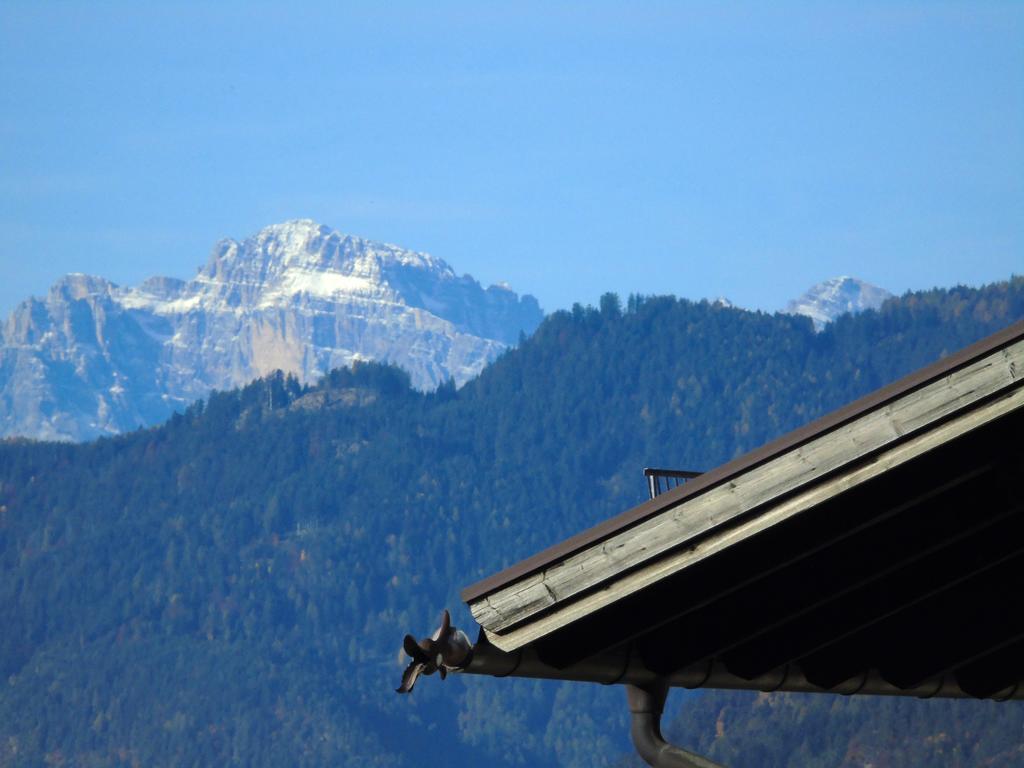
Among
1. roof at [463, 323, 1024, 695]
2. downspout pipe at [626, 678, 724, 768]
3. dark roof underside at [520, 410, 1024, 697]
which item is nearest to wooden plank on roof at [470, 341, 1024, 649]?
roof at [463, 323, 1024, 695]

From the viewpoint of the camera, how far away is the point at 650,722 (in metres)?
8.06

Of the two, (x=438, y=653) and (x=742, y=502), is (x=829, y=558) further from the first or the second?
(x=438, y=653)

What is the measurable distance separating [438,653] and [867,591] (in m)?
2.49

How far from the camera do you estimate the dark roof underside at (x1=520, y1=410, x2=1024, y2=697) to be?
735cm

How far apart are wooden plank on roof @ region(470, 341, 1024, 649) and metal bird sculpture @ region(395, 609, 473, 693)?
10 centimetres

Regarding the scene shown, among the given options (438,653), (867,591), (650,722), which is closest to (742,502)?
(438,653)

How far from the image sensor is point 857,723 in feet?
577

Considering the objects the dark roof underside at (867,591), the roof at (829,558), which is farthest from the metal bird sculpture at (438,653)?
the dark roof underside at (867,591)

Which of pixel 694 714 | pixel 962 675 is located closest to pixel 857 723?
pixel 694 714

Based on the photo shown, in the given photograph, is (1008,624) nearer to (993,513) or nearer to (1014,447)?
(993,513)

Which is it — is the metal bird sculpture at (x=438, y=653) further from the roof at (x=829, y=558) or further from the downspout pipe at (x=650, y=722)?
the downspout pipe at (x=650, y=722)

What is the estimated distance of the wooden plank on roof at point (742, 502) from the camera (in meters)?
6.66

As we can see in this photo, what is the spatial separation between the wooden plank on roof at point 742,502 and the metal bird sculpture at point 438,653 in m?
0.10

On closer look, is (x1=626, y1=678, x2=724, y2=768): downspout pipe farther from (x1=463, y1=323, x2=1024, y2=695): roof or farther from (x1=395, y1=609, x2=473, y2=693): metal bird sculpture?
(x1=395, y1=609, x2=473, y2=693): metal bird sculpture
